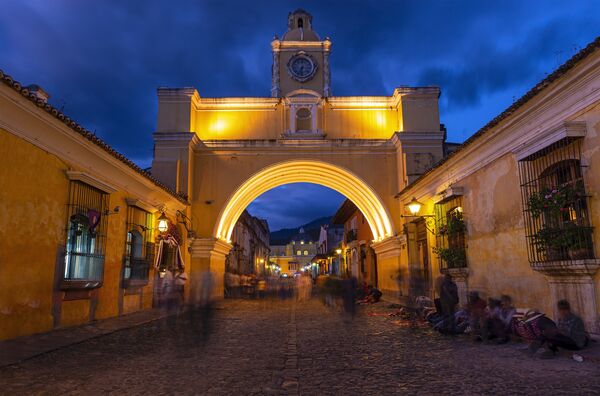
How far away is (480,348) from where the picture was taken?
677 centimetres

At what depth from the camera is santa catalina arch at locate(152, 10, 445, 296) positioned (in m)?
18.2

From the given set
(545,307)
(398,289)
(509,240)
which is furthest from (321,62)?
(545,307)

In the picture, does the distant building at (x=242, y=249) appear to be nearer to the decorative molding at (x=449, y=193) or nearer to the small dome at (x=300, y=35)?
the small dome at (x=300, y=35)

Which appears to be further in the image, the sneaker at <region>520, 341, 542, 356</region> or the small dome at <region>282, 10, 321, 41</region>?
the small dome at <region>282, 10, 321, 41</region>

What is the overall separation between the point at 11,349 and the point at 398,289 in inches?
538

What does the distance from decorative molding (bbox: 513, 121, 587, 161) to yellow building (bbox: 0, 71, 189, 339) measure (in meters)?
8.20

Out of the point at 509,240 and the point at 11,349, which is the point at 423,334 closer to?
the point at 509,240

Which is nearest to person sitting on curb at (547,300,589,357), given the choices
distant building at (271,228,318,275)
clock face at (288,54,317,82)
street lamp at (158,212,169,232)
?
street lamp at (158,212,169,232)

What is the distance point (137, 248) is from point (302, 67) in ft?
40.5

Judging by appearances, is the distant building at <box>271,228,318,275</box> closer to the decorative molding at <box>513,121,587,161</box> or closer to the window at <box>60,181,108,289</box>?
the window at <box>60,181,108,289</box>

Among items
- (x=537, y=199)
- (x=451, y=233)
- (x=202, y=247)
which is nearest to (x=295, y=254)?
Result: (x=202, y=247)

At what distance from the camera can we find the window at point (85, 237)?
9031 millimetres

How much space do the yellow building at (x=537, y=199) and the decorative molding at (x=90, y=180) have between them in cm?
819

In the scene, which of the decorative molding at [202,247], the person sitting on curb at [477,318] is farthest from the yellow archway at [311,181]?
the person sitting on curb at [477,318]
